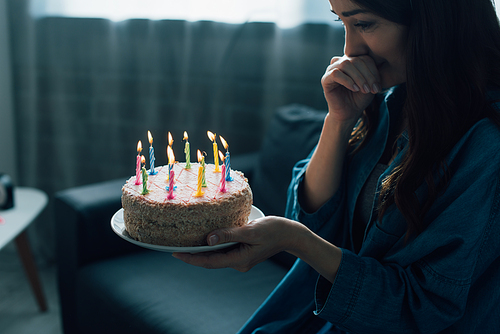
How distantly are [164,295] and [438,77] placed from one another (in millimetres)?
1077

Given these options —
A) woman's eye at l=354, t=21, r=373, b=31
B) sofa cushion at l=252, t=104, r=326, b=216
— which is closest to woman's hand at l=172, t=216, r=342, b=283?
woman's eye at l=354, t=21, r=373, b=31

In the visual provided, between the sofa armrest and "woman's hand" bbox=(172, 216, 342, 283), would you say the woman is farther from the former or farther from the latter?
the sofa armrest

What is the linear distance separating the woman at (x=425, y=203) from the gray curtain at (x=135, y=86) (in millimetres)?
1046

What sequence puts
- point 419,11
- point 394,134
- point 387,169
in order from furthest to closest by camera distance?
1. point 394,134
2. point 387,169
3. point 419,11

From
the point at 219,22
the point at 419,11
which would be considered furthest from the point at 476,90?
the point at 219,22

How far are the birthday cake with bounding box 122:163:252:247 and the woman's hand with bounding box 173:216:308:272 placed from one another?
0.13ft

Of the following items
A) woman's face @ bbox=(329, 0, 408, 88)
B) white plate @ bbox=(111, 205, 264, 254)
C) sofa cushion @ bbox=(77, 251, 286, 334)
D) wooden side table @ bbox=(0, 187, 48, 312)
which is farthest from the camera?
wooden side table @ bbox=(0, 187, 48, 312)

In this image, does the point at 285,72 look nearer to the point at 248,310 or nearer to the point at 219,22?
the point at 219,22

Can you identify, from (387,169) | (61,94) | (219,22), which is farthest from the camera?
(61,94)

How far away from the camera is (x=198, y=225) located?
2.74 ft

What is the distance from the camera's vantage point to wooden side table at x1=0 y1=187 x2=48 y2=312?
6.10ft

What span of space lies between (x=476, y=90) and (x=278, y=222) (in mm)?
474

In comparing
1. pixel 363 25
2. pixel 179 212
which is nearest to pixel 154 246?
pixel 179 212

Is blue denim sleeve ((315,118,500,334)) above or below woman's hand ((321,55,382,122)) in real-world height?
below
